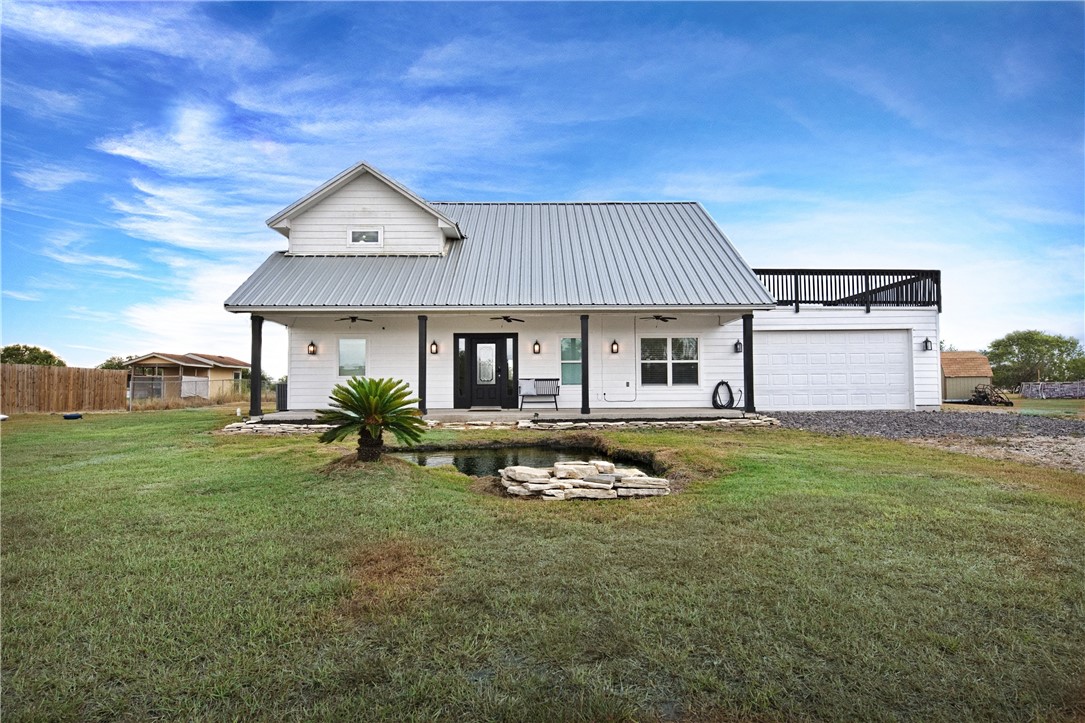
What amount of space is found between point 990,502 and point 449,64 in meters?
13.6

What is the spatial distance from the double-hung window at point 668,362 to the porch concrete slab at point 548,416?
1338mm

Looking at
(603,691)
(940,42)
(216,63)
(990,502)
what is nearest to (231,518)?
(603,691)

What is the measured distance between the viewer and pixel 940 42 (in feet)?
35.9

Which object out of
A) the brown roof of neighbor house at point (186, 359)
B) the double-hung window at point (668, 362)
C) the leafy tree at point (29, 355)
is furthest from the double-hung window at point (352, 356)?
the leafy tree at point (29, 355)

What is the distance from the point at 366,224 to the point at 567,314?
6.68 m

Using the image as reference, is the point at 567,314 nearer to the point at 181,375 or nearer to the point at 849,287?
the point at 849,287

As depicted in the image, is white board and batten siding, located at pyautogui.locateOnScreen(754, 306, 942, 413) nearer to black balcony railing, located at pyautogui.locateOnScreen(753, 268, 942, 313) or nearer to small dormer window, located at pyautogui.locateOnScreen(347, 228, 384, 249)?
black balcony railing, located at pyautogui.locateOnScreen(753, 268, 942, 313)

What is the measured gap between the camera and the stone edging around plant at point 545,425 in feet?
37.6

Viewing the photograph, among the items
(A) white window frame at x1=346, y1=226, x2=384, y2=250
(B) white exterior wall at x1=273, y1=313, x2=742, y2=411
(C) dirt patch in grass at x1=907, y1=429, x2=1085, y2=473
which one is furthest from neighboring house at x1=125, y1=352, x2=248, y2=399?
(C) dirt patch in grass at x1=907, y1=429, x2=1085, y2=473

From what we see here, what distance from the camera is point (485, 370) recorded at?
14406mm

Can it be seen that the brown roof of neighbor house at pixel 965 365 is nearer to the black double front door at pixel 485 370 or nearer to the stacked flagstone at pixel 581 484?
the black double front door at pixel 485 370

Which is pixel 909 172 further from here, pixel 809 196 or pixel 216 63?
pixel 216 63

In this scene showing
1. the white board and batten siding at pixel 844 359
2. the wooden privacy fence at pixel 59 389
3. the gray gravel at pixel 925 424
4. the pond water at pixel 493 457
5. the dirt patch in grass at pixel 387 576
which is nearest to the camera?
the dirt patch in grass at pixel 387 576

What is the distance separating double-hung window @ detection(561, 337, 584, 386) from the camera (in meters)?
14.5
